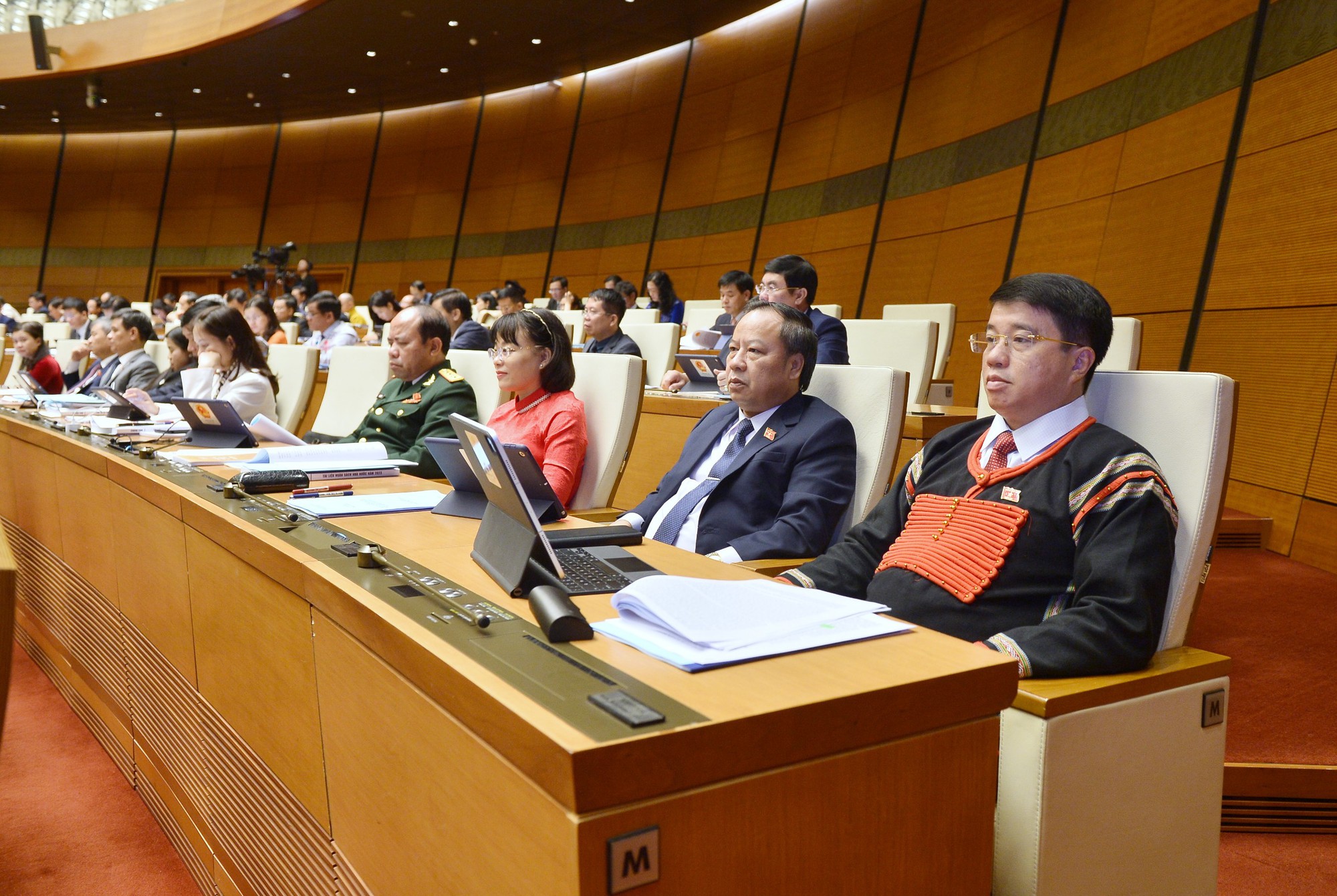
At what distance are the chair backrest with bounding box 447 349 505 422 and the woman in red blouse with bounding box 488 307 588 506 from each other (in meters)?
0.33

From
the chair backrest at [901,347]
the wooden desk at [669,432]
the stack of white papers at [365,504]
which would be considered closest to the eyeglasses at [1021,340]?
the stack of white papers at [365,504]

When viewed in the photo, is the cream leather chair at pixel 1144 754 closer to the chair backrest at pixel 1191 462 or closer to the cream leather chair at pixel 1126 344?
the chair backrest at pixel 1191 462

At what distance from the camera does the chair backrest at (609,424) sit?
245 cm

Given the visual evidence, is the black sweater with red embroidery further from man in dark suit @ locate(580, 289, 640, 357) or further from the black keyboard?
man in dark suit @ locate(580, 289, 640, 357)

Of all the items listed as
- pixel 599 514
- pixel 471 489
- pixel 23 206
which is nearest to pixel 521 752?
pixel 471 489

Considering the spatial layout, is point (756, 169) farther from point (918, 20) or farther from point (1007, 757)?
point (1007, 757)

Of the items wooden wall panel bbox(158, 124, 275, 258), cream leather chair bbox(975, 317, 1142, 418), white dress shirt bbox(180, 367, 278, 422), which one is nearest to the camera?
cream leather chair bbox(975, 317, 1142, 418)

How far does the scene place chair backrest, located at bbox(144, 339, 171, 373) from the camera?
5.00 meters

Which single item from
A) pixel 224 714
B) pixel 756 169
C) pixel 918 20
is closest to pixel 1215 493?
pixel 224 714

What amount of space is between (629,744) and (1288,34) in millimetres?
4336

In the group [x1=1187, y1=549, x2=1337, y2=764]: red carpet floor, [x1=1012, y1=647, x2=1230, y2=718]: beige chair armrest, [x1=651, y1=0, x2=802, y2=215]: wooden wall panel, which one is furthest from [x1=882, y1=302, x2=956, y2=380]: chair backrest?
[x1=651, y1=0, x2=802, y2=215]: wooden wall panel

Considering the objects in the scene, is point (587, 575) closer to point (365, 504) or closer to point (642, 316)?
point (365, 504)

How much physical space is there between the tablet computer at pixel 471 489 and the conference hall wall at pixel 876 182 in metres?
2.90

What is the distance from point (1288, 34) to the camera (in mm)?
3795
